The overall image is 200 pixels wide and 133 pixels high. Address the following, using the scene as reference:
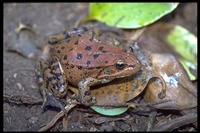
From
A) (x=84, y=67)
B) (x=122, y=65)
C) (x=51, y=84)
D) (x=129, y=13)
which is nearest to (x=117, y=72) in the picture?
(x=122, y=65)

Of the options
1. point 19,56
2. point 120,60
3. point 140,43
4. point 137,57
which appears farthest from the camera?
point 19,56

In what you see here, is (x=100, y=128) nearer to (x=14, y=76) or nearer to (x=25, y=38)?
(x=14, y=76)

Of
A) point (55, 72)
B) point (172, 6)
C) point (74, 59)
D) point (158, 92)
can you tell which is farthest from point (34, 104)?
point (172, 6)

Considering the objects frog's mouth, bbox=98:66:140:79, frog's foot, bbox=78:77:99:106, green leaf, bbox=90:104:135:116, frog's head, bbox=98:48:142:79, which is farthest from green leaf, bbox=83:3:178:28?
green leaf, bbox=90:104:135:116

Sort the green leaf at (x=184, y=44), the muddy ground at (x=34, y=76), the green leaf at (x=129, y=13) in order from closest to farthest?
the muddy ground at (x=34, y=76) → the green leaf at (x=184, y=44) → the green leaf at (x=129, y=13)

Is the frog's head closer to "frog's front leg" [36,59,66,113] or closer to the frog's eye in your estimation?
the frog's eye

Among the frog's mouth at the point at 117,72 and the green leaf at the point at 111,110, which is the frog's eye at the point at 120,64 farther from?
the green leaf at the point at 111,110

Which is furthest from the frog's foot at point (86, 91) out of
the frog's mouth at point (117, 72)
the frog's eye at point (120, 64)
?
the frog's eye at point (120, 64)
